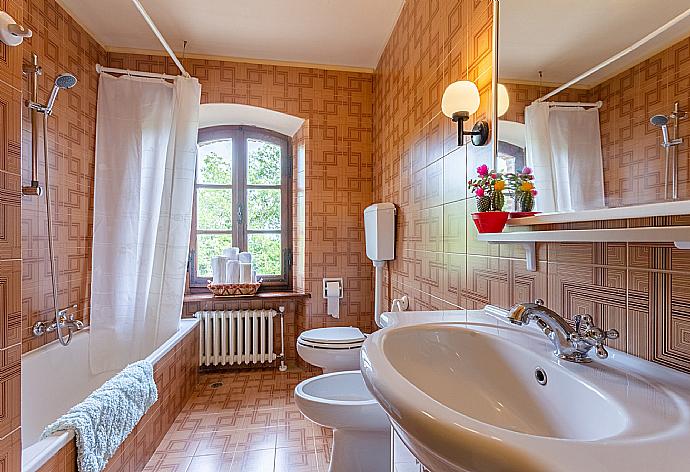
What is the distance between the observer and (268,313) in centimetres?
322

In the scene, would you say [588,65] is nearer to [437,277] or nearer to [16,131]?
[437,277]

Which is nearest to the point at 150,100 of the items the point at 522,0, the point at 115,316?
the point at 115,316

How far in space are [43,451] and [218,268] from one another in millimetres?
1993

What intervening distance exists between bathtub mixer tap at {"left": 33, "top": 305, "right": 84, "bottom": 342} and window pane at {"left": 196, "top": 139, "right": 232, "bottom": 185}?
1.48 meters

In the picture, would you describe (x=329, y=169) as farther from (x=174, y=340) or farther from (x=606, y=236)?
(x=606, y=236)

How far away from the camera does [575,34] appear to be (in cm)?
99

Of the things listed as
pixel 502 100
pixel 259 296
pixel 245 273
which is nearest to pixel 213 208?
pixel 245 273

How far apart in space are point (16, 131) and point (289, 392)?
7.62 feet

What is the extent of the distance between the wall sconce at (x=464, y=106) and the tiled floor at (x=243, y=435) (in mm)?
1703

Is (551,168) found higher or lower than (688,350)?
higher

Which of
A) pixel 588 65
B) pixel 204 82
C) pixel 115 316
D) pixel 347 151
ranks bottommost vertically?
pixel 115 316

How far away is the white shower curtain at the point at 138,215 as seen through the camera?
8.36 ft

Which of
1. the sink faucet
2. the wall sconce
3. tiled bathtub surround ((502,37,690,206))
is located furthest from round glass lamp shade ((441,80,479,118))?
the sink faucet

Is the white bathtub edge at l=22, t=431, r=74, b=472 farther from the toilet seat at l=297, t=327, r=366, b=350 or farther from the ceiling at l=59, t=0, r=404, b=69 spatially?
Answer: the ceiling at l=59, t=0, r=404, b=69
